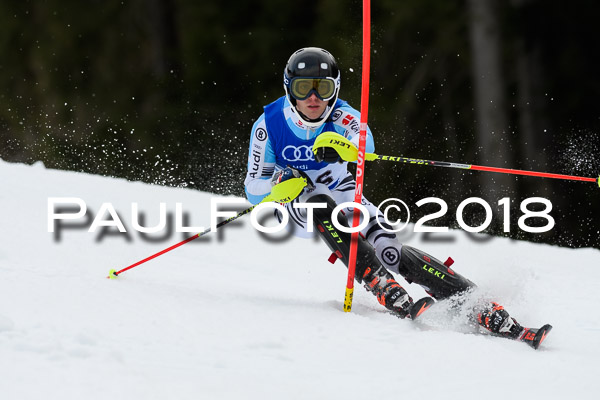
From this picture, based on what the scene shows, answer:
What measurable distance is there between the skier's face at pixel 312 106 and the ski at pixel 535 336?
1.56m

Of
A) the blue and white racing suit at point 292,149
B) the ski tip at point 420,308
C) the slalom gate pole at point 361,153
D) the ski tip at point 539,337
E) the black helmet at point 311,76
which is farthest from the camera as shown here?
the blue and white racing suit at point 292,149

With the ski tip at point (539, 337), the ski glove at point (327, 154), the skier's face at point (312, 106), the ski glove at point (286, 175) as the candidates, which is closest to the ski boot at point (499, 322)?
the ski tip at point (539, 337)

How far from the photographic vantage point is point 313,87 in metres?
4.00

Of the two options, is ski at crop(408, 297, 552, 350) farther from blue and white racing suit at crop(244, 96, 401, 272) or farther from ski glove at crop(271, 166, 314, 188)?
ski glove at crop(271, 166, 314, 188)

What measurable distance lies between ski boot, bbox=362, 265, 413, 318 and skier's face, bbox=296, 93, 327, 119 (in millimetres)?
892

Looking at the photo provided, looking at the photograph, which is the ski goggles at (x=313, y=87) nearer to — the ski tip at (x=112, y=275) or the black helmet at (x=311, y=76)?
the black helmet at (x=311, y=76)

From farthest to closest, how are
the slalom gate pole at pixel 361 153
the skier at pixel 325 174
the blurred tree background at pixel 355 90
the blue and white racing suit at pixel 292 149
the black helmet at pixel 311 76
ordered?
the blurred tree background at pixel 355 90 < the blue and white racing suit at pixel 292 149 < the black helmet at pixel 311 76 < the skier at pixel 325 174 < the slalom gate pole at pixel 361 153

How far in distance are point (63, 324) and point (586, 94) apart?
504 inches

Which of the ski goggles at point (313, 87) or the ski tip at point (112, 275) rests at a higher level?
the ski goggles at point (313, 87)

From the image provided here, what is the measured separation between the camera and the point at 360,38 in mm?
15359

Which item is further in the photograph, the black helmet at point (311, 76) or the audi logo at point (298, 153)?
the audi logo at point (298, 153)

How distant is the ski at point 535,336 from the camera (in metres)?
3.47

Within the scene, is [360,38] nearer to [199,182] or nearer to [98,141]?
[199,182]

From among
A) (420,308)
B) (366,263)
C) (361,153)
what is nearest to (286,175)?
(361,153)
